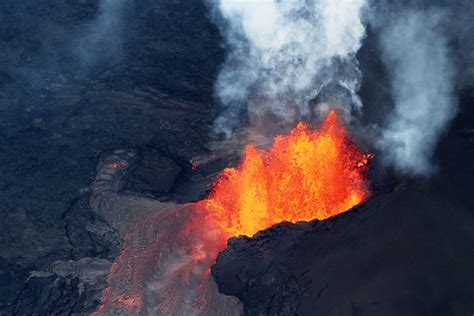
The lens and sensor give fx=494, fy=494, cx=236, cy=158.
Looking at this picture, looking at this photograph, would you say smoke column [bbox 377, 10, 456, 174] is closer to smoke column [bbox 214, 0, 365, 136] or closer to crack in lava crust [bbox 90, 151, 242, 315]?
smoke column [bbox 214, 0, 365, 136]

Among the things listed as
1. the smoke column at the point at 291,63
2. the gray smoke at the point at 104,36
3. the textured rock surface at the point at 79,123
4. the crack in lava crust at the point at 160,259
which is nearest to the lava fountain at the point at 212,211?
the crack in lava crust at the point at 160,259

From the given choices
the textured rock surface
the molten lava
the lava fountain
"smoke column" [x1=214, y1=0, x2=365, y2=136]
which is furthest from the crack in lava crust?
"smoke column" [x1=214, y1=0, x2=365, y2=136]

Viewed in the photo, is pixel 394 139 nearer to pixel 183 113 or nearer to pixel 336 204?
pixel 336 204

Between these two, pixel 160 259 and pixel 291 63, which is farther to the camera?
pixel 291 63

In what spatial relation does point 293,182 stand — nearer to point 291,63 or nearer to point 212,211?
point 212,211

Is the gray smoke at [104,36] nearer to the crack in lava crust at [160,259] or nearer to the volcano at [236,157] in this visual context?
the volcano at [236,157]

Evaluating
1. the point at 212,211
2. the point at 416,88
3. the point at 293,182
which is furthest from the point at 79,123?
the point at 416,88
